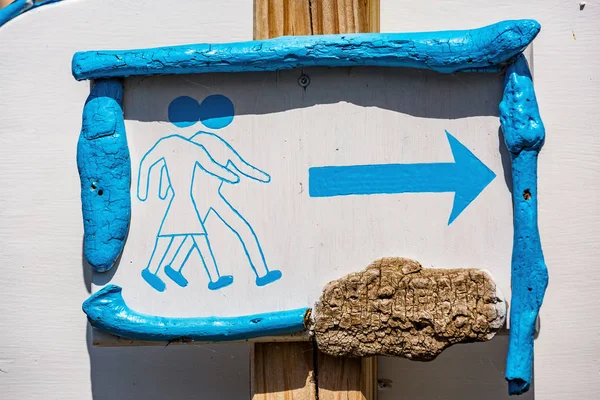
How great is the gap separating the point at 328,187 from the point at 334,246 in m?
0.10

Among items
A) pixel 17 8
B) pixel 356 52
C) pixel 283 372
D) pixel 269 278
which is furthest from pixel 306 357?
pixel 17 8

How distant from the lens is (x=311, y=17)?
5.28 ft

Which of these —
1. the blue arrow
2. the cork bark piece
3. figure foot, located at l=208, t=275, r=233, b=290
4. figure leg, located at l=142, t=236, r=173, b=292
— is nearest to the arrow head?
the blue arrow

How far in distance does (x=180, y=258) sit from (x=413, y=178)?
411mm

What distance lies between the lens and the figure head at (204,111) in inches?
62.1

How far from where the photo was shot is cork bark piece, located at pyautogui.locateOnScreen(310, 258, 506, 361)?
149cm

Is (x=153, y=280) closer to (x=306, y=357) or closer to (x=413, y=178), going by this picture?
(x=306, y=357)

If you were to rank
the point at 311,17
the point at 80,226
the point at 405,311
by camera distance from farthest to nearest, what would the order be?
the point at 80,226 → the point at 311,17 → the point at 405,311

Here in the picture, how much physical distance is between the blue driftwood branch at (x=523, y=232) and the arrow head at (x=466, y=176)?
0.16ft

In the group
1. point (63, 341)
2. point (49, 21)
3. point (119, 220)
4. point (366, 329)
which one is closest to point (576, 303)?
point (366, 329)

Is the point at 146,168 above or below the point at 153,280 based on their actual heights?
above

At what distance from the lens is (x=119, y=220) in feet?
5.17

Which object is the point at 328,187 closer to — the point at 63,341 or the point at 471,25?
the point at 471,25

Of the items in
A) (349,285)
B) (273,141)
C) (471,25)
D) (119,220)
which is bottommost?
(349,285)
